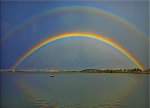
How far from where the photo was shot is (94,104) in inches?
246

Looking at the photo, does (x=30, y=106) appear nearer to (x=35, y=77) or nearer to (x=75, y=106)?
(x=75, y=106)

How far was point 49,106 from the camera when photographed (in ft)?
18.9

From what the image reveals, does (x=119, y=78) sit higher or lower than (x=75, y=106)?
higher

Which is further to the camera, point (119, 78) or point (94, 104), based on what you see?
point (119, 78)

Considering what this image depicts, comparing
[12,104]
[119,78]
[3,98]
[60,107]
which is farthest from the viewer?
[119,78]

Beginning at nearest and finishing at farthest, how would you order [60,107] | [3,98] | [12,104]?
[60,107] → [12,104] → [3,98]

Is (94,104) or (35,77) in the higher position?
(35,77)

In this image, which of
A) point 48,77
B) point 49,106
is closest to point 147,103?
point 49,106

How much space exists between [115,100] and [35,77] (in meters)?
10.3

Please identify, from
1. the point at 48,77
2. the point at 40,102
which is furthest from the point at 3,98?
the point at 48,77

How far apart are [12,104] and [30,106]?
1.98 ft

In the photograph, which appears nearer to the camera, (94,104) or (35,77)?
(94,104)

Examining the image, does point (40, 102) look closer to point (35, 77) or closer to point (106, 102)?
point (106, 102)

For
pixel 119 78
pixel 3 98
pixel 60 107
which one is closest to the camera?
pixel 60 107
